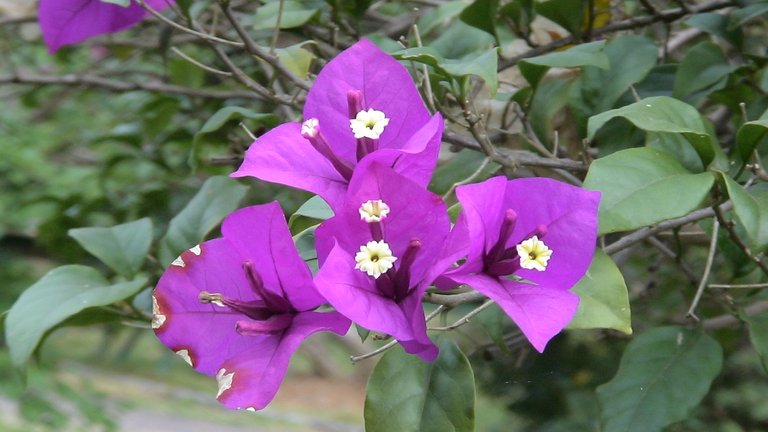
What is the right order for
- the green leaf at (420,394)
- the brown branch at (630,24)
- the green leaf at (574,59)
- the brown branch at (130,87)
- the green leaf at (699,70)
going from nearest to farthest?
the green leaf at (420,394)
the green leaf at (574,59)
the green leaf at (699,70)
the brown branch at (630,24)
the brown branch at (130,87)

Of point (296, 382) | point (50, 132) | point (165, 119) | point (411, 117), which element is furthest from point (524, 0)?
point (296, 382)

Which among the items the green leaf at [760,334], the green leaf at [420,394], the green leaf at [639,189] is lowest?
the green leaf at [760,334]

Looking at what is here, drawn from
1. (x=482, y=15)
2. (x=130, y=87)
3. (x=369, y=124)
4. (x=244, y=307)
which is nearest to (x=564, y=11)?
(x=482, y=15)

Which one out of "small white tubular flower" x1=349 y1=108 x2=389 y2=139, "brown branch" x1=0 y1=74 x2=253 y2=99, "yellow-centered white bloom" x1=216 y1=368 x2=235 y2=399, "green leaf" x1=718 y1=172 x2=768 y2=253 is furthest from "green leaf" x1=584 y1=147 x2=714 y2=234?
"brown branch" x1=0 y1=74 x2=253 y2=99

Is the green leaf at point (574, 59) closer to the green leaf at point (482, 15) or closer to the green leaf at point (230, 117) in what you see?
the green leaf at point (482, 15)

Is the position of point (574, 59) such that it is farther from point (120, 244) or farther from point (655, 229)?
point (120, 244)

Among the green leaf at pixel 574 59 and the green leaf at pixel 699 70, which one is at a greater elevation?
the green leaf at pixel 574 59

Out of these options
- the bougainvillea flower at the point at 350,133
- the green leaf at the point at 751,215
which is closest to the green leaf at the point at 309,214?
the bougainvillea flower at the point at 350,133
